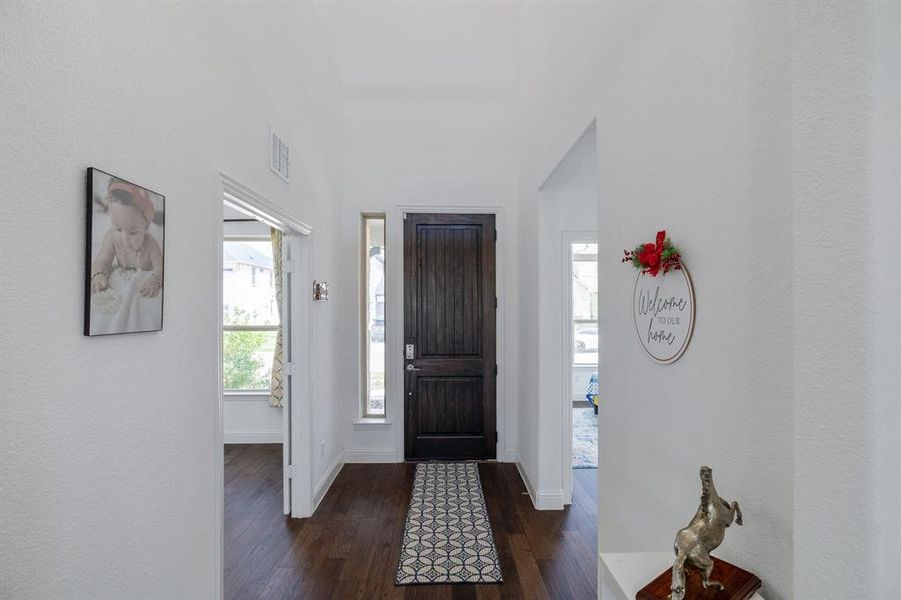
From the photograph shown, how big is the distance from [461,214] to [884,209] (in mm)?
3764

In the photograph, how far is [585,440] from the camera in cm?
507

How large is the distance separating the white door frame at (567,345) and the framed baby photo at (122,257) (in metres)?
2.62

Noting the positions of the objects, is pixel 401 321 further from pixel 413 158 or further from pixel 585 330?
pixel 585 330

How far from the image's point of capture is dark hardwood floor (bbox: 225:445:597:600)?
235 cm

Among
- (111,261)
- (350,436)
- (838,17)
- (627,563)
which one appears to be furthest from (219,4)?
(350,436)

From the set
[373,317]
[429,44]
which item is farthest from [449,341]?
[429,44]

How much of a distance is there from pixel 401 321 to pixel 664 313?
10.3 ft

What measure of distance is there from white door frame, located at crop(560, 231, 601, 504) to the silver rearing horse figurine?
8.02 feet

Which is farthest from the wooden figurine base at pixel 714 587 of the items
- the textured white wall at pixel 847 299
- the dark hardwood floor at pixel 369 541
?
the dark hardwood floor at pixel 369 541

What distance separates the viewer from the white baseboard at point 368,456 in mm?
4250

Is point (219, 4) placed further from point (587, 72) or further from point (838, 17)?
point (838, 17)

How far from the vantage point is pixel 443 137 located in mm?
4289

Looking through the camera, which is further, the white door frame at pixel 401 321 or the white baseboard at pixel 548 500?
the white door frame at pixel 401 321

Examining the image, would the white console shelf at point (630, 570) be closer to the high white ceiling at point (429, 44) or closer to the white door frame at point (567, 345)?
the white door frame at point (567, 345)
